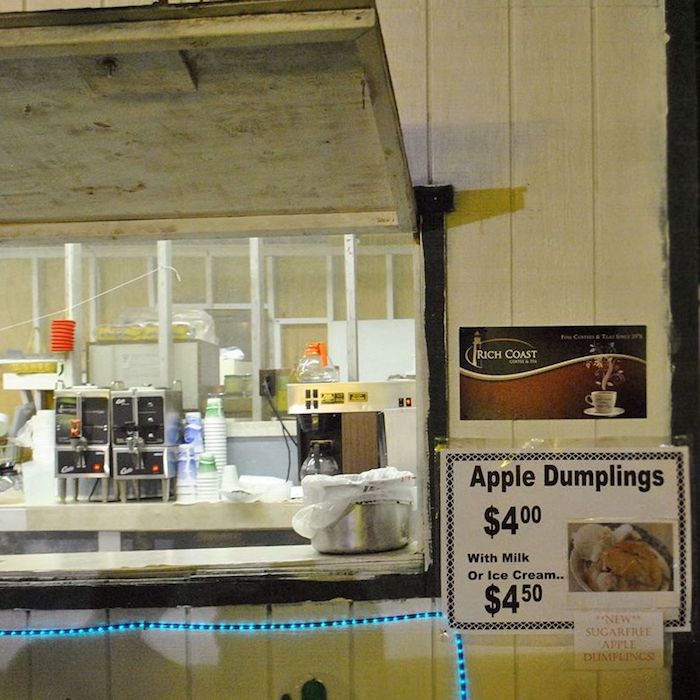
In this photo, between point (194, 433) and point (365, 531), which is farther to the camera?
point (194, 433)

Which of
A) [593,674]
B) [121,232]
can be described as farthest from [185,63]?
[593,674]

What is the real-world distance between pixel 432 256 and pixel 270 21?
924 millimetres

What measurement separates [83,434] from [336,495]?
2.06 metres

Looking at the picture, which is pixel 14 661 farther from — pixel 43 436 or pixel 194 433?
pixel 43 436

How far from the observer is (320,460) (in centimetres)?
316

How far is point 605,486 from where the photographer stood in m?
1.70

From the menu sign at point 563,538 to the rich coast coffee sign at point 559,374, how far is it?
0.35ft

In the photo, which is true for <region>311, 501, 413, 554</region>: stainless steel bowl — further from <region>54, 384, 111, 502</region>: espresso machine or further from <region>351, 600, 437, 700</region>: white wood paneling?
<region>54, 384, 111, 502</region>: espresso machine

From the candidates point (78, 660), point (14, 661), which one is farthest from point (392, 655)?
point (14, 661)

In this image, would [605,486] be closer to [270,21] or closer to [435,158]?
[435,158]

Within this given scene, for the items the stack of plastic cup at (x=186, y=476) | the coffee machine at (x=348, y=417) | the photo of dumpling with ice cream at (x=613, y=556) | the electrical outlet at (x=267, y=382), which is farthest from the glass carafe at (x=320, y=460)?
the photo of dumpling with ice cream at (x=613, y=556)

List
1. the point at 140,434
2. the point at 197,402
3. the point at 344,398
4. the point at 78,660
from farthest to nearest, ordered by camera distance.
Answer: the point at 197,402 → the point at 140,434 → the point at 344,398 → the point at 78,660

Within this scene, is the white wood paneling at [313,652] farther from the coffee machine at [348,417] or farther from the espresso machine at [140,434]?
the espresso machine at [140,434]

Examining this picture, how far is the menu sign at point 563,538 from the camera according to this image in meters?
1.69
